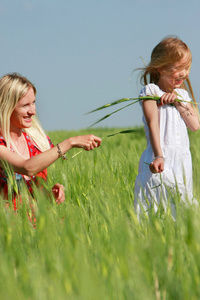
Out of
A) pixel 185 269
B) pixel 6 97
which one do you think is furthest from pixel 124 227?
pixel 6 97

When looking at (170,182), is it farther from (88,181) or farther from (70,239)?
(70,239)

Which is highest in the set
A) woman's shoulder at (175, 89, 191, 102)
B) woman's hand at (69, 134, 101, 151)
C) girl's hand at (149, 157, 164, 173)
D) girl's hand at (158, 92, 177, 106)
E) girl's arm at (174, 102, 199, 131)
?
girl's hand at (158, 92, 177, 106)

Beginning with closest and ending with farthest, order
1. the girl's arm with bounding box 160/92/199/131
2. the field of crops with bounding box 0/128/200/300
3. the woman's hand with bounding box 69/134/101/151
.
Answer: the field of crops with bounding box 0/128/200/300 < the woman's hand with bounding box 69/134/101/151 < the girl's arm with bounding box 160/92/199/131

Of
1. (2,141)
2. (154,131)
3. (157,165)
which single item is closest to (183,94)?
(154,131)

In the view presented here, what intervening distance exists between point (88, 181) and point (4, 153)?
86 cm

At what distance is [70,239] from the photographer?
4.71 feet

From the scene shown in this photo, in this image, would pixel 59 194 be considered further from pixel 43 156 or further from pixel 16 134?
pixel 16 134

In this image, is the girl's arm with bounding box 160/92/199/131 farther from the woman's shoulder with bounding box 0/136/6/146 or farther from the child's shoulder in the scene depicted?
the woman's shoulder with bounding box 0/136/6/146

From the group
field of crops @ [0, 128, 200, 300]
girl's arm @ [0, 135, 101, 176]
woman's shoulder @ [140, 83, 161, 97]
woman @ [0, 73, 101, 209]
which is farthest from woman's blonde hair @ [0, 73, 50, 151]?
field of crops @ [0, 128, 200, 300]

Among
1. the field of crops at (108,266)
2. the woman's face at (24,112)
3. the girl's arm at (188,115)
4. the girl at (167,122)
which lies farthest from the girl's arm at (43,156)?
the field of crops at (108,266)

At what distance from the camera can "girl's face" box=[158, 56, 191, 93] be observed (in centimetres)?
266

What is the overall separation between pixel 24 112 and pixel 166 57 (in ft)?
2.67

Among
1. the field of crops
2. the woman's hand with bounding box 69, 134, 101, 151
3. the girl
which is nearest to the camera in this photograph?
the field of crops

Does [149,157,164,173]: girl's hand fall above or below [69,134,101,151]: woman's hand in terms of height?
below
